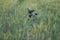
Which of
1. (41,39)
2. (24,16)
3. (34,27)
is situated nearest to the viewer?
(41,39)

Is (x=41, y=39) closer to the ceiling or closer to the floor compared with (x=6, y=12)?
closer to the floor

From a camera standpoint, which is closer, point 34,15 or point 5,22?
point 5,22

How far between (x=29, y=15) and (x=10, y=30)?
1.18ft

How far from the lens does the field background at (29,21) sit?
2.03 metres

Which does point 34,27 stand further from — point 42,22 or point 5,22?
point 5,22

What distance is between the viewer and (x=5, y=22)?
7.15ft

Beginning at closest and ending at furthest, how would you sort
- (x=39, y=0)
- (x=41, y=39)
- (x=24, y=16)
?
(x=41, y=39) < (x=24, y=16) < (x=39, y=0)

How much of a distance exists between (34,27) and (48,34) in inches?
7.0

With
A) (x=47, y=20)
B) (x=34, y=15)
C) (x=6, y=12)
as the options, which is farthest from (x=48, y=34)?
(x=6, y=12)

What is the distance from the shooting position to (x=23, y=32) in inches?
80.9

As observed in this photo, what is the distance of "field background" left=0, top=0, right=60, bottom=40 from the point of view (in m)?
2.03

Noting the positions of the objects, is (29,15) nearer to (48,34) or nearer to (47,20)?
(47,20)

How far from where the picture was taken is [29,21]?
2.22 metres

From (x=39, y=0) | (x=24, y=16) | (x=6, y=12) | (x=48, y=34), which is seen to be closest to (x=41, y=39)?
(x=48, y=34)
